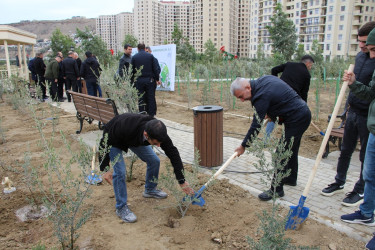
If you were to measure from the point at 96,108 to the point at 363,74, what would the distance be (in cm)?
421

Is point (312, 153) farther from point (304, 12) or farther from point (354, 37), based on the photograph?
point (304, 12)

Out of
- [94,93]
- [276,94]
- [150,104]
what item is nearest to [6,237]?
[276,94]

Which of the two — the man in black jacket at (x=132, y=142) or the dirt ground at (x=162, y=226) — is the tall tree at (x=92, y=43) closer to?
the dirt ground at (x=162, y=226)

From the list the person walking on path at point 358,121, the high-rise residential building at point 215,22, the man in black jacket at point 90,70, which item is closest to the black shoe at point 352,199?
the person walking on path at point 358,121

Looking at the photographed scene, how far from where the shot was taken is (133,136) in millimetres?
2732

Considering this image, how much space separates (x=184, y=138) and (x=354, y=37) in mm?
59996

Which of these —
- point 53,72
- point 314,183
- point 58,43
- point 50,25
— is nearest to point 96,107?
point 314,183

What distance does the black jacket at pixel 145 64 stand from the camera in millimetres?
6398

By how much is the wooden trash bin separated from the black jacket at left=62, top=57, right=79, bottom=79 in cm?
695

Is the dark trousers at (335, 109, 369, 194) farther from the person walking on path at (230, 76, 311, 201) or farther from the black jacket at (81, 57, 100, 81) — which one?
the black jacket at (81, 57, 100, 81)

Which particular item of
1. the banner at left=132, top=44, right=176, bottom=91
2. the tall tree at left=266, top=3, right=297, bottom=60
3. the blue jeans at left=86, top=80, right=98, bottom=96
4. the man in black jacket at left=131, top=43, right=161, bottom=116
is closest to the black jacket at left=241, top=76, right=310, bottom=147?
the man in black jacket at left=131, top=43, right=161, bottom=116

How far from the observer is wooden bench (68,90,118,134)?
4807mm

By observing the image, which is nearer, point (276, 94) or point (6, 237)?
point (6, 237)

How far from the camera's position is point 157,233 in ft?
8.91
